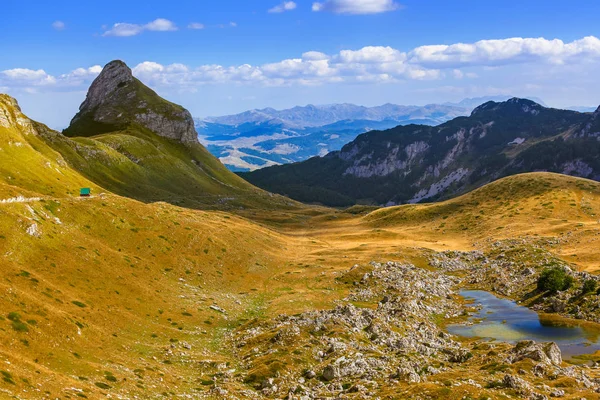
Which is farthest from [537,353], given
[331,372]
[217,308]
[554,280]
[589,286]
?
[217,308]

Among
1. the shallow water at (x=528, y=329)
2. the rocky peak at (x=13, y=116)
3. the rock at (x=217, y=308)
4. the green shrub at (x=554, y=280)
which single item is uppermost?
the rocky peak at (x=13, y=116)

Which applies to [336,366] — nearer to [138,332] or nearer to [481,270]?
[138,332]

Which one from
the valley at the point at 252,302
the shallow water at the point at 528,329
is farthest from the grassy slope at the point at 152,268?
the shallow water at the point at 528,329

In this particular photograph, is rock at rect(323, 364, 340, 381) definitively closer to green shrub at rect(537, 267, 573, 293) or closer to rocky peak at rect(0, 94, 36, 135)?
green shrub at rect(537, 267, 573, 293)

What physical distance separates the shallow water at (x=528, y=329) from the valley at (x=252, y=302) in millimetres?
Answer: 2656

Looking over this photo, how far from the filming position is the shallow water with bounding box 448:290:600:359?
2638 inches

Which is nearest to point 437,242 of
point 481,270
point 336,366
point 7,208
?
point 481,270

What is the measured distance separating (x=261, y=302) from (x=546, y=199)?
117 meters

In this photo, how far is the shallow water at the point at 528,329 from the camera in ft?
220

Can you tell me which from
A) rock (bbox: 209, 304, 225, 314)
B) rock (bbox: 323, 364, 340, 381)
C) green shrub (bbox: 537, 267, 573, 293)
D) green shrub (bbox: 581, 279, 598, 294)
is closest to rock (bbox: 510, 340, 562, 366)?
rock (bbox: 323, 364, 340, 381)

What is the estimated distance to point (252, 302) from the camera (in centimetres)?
8231

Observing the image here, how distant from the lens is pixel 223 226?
11444 centimetres

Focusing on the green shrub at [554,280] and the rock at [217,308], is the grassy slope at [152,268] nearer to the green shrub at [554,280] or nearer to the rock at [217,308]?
the rock at [217,308]

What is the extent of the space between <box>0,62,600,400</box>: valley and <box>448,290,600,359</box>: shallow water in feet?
8.71
